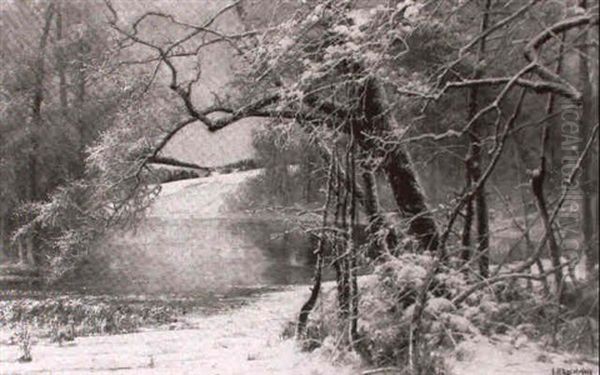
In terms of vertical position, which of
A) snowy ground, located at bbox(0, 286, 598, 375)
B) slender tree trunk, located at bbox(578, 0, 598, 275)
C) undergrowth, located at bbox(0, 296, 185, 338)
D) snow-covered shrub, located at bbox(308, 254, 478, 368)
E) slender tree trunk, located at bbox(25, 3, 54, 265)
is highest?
slender tree trunk, located at bbox(25, 3, 54, 265)

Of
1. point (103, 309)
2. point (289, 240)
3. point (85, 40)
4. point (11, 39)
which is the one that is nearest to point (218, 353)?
point (103, 309)

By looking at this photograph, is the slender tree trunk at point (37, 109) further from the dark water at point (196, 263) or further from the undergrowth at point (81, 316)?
the undergrowth at point (81, 316)

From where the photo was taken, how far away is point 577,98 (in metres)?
5.69

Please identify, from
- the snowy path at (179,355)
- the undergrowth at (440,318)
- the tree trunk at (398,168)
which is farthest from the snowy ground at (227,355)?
the tree trunk at (398,168)

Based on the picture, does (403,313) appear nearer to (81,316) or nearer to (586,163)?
(586,163)

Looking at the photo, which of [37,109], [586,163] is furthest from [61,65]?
[586,163]

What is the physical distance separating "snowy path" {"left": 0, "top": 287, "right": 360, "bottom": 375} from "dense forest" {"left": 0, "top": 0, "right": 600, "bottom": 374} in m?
0.43

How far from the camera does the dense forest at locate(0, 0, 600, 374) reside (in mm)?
5629

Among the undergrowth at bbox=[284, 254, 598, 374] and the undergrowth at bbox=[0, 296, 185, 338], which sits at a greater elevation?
the undergrowth at bbox=[284, 254, 598, 374]

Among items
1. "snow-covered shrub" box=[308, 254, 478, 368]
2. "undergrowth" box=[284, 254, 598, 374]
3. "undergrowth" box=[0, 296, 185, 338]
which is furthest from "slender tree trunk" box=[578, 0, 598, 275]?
"undergrowth" box=[0, 296, 185, 338]

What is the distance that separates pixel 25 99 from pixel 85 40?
2.77 meters

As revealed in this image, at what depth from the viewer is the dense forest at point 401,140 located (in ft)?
18.5

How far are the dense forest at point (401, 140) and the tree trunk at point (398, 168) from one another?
2 centimetres

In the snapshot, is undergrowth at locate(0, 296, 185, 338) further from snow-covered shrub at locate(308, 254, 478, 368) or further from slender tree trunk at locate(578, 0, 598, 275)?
slender tree trunk at locate(578, 0, 598, 275)
